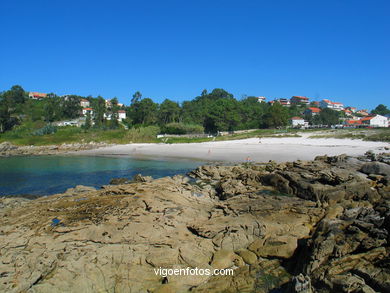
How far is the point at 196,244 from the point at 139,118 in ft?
249

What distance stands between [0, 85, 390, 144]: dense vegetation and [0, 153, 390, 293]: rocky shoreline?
5221 cm

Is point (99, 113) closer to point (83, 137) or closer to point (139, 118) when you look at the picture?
point (139, 118)

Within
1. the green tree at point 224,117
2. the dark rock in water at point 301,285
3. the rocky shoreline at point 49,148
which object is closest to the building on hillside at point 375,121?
the green tree at point 224,117

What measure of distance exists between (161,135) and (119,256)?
59.0 metres

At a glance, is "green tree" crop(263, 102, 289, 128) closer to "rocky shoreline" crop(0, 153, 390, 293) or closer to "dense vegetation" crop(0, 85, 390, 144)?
"dense vegetation" crop(0, 85, 390, 144)

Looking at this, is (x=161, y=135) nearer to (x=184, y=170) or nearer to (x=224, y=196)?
(x=184, y=170)

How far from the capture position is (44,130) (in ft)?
238

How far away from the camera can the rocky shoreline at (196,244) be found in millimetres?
6441

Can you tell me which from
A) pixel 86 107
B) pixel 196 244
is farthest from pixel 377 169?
pixel 86 107

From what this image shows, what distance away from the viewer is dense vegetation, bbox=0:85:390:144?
67688 millimetres

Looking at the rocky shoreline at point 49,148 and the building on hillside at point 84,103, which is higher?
the building on hillside at point 84,103

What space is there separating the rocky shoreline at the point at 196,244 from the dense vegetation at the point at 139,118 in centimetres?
5221

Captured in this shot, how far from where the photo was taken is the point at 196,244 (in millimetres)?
8180

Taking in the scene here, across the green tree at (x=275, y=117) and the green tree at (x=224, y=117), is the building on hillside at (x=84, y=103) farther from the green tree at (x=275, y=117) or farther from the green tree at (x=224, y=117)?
the green tree at (x=275, y=117)
